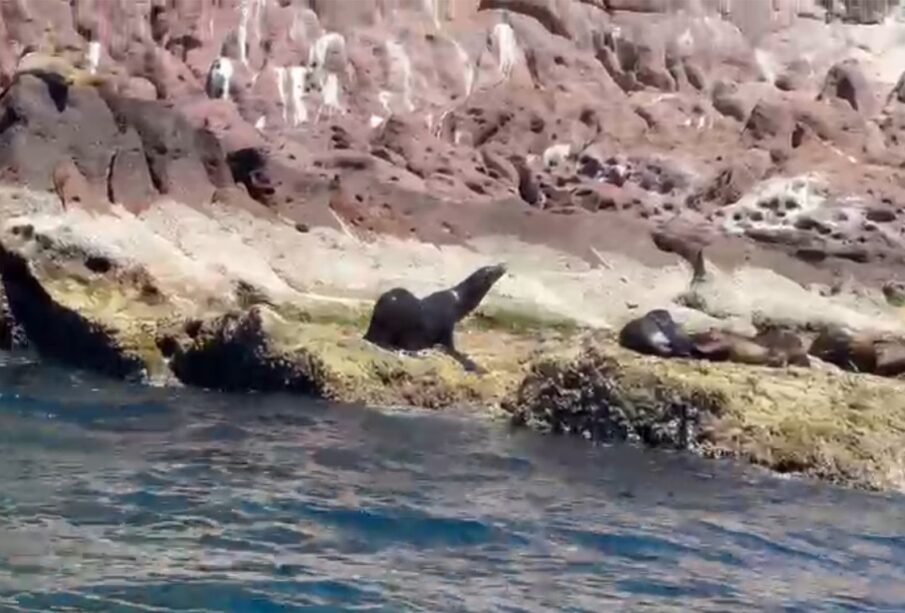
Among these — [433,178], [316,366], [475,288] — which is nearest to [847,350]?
[475,288]

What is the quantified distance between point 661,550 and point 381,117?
1474 cm

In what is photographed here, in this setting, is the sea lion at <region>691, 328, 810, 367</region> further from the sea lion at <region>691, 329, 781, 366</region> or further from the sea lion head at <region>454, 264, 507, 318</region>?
the sea lion head at <region>454, 264, 507, 318</region>

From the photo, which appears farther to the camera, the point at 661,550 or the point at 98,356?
the point at 98,356

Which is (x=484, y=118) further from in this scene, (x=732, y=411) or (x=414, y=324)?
(x=732, y=411)

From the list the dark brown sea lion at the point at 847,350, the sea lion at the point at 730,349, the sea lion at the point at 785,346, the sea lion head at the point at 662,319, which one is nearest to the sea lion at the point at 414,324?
the sea lion head at the point at 662,319

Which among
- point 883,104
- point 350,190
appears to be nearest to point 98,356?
point 350,190

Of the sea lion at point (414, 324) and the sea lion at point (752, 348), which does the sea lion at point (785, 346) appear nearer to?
the sea lion at point (752, 348)

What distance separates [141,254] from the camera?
17.5 metres

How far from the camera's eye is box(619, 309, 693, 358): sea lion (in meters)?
15.6

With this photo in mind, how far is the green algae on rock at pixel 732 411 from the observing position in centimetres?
1219

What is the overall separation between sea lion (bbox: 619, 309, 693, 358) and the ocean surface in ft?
8.04

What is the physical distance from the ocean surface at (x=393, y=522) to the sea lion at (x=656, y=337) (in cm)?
245

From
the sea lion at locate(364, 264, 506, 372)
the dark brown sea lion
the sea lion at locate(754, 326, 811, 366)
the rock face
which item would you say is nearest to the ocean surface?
the sea lion at locate(364, 264, 506, 372)

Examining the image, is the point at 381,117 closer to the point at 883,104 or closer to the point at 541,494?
the point at 883,104
